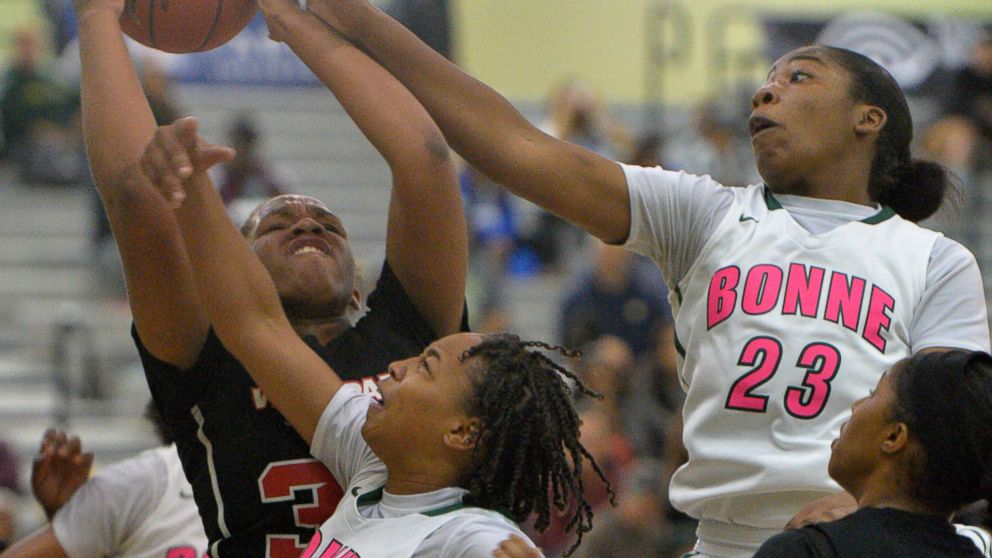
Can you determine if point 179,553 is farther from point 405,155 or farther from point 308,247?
point 405,155

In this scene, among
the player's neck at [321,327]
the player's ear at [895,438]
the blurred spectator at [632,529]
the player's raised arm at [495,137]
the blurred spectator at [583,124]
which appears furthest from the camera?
the blurred spectator at [583,124]

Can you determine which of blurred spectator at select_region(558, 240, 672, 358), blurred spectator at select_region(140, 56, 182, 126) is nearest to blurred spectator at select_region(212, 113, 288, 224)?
blurred spectator at select_region(140, 56, 182, 126)

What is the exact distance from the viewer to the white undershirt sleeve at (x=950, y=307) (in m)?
2.90

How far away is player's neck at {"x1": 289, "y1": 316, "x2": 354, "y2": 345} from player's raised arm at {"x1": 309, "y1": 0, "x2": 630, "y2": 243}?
1.57 feet

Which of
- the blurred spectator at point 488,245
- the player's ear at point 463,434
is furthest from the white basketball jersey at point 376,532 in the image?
the blurred spectator at point 488,245

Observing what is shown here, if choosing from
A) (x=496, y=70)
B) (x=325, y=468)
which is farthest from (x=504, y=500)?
(x=496, y=70)

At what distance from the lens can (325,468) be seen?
10.1ft

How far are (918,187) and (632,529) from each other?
12.0 feet

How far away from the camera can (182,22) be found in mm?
3152

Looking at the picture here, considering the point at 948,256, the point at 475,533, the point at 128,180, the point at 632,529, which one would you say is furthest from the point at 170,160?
the point at 632,529

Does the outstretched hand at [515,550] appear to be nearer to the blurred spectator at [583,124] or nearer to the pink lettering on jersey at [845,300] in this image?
the pink lettering on jersey at [845,300]

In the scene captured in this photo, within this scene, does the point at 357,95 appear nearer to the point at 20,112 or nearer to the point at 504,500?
the point at 504,500

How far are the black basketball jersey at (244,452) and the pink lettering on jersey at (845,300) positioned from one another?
2.80 feet

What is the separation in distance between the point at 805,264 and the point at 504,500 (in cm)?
74
